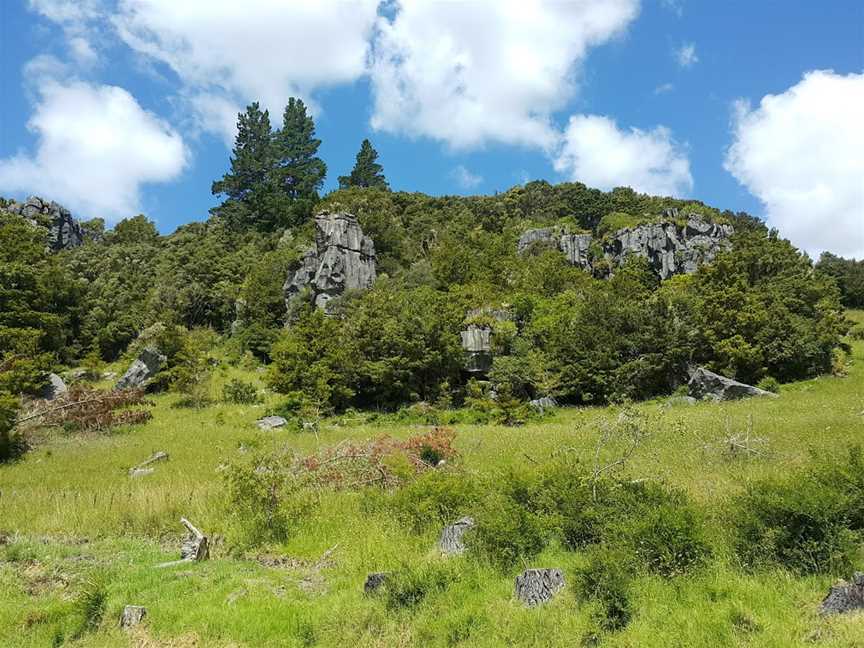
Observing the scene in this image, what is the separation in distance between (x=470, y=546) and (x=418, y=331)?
2750cm

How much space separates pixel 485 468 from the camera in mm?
14453

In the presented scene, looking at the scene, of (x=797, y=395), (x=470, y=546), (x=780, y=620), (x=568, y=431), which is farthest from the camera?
(x=797, y=395)

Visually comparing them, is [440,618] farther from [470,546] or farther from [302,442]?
[302,442]

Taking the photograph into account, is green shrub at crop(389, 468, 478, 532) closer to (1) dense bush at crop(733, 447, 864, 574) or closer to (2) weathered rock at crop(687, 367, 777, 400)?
(1) dense bush at crop(733, 447, 864, 574)

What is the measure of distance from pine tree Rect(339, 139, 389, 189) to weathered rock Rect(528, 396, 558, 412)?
157 ft

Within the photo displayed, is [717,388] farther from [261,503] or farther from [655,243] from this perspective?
[655,243]

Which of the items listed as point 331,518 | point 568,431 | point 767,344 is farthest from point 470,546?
point 767,344

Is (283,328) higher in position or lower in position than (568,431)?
higher

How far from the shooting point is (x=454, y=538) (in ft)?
28.6

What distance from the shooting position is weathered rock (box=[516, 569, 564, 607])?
6.67 m

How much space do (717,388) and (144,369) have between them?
3535 centimetres

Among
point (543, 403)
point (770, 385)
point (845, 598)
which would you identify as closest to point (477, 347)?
point (543, 403)

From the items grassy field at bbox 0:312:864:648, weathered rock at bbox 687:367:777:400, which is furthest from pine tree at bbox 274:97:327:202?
grassy field at bbox 0:312:864:648

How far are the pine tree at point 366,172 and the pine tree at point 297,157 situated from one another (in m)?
3.79
